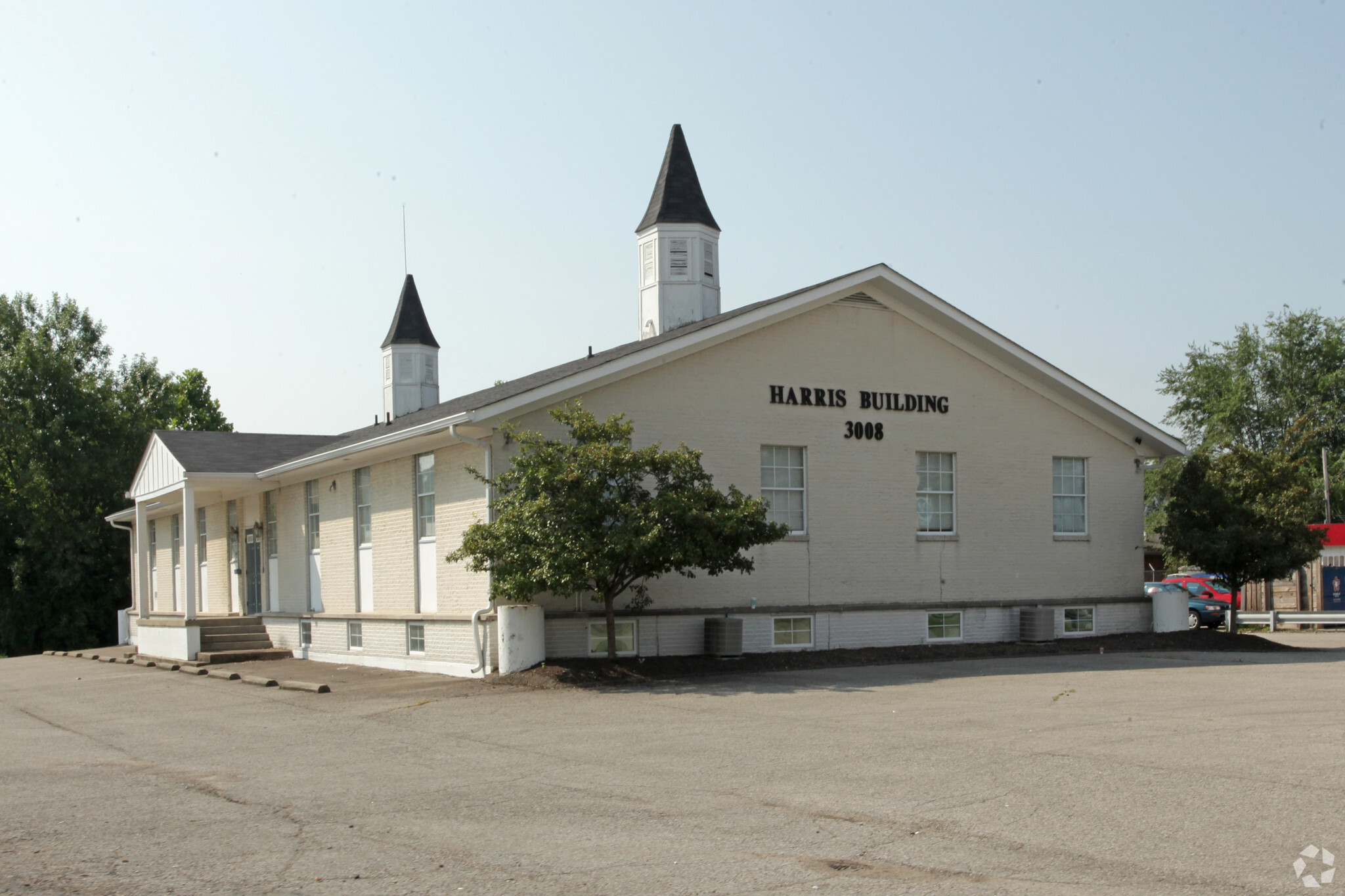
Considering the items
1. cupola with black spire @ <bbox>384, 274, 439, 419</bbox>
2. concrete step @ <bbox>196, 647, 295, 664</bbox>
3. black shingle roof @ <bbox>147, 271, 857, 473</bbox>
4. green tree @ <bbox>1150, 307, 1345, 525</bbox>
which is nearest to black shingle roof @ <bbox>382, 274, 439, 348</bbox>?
cupola with black spire @ <bbox>384, 274, 439, 419</bbox>

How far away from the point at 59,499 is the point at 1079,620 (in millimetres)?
34129

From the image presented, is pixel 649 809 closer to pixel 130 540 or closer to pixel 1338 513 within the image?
pixel 130 540

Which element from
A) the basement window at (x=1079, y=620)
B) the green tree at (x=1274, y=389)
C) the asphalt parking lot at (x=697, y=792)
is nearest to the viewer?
the asphalt parking lot at (x=697, y=792)

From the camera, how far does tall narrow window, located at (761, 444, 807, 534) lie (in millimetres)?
21156

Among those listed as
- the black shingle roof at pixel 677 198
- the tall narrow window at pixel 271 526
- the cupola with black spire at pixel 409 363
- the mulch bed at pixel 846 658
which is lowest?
the mulch bed at pixel 846 658

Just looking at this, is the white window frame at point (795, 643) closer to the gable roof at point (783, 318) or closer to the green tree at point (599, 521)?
the green tree at point (599, 521)

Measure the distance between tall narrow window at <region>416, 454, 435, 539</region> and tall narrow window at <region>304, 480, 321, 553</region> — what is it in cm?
525

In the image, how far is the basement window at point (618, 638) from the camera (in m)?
19.1

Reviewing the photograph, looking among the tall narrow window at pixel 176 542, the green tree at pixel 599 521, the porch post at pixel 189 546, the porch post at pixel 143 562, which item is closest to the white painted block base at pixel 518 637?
the green tree at pixel 599 521

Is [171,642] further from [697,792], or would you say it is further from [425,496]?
[697,792]

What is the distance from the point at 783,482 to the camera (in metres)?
21.3

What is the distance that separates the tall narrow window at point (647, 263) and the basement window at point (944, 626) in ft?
31.9

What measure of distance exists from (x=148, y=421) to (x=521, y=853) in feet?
143

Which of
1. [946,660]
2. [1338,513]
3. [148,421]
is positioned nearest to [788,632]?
[946,660]
